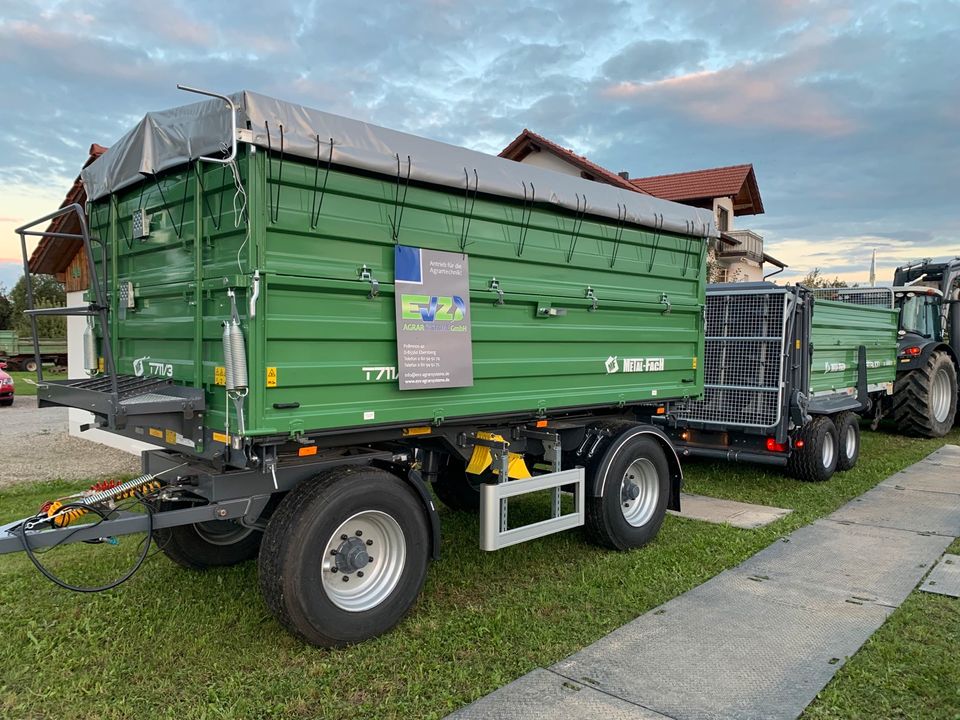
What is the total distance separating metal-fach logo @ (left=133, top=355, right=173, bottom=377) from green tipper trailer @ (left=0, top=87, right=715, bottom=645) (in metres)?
0.02

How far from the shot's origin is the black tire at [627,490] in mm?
5492

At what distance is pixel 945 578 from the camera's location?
5.11 meters

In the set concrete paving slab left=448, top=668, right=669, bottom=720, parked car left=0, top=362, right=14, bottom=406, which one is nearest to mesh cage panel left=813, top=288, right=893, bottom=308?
concrete paving slab left=448, top=668, right=669, bottom=720

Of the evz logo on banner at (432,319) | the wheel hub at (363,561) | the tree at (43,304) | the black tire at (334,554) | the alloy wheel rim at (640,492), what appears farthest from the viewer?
the tree at (43,304)

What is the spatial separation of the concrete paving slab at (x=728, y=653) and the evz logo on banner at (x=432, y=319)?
5.76 ft

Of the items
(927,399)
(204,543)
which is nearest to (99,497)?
(204,543)

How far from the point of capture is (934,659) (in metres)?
3.85

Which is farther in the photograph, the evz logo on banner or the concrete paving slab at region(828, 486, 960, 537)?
the concrete paving slab at region(828, 486, 960, 537)

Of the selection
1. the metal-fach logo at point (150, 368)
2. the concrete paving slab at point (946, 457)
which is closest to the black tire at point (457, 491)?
the metal-fach logo at point (150, 368)

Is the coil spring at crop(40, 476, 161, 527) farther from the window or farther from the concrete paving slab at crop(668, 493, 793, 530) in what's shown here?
the window

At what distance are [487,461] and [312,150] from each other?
2498mm

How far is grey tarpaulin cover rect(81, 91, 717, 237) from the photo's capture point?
359 centimetres

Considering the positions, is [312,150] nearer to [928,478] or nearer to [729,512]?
[729,512]

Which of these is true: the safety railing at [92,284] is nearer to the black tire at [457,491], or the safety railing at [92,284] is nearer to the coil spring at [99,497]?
the coil spring at [99,497]
